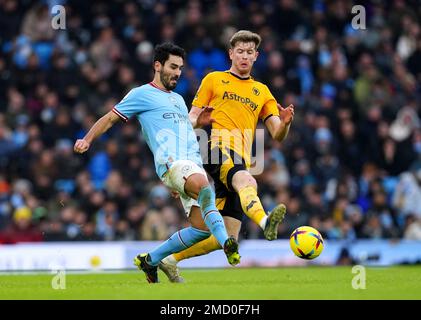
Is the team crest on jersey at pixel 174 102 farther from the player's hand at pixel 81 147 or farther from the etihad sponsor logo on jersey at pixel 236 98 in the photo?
the player's hand at pixel 81 147

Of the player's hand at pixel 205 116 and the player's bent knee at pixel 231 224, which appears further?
the player's bent knee at pixel 231 224

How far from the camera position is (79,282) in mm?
10930

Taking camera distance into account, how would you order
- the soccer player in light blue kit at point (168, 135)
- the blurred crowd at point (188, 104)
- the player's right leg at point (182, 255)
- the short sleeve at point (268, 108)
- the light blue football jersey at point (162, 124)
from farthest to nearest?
the blurred crowd at point (188, 104)
the short sleeve at point (268, 108)
the player's right leg at point (182, 255)
the light blue football jersey at point (162, 124)
the soccer player in light blue kit at point (168, 135)

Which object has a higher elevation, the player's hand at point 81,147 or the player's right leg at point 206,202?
the player's hand at point 81,147

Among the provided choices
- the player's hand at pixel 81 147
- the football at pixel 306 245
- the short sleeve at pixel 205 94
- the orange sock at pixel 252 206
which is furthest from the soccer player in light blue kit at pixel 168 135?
the football at pixel 306 245

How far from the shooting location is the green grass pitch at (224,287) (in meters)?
8.66

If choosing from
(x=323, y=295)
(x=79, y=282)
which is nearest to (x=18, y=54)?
(x=79, y=282)

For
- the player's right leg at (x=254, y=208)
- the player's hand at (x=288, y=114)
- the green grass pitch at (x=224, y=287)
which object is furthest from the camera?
the player's hand at (x=288, y=114)

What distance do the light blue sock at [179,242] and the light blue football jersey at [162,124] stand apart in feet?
2.10

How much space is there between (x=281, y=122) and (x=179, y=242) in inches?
64.3

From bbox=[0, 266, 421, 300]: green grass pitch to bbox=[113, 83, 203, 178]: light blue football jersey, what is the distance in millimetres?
1284

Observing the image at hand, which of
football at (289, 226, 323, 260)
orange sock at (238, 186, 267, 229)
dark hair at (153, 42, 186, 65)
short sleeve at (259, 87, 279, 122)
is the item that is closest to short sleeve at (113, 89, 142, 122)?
dark hair at (153, 42, 186, 65)

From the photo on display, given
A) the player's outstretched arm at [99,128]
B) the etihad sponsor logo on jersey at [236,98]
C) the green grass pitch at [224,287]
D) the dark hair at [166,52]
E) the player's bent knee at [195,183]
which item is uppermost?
the dark hair at [166,52]

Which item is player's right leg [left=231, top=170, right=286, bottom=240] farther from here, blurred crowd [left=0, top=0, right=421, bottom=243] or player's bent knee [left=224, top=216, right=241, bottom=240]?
blurred crowd [left=0, top=0, right=421, bottom=243]
